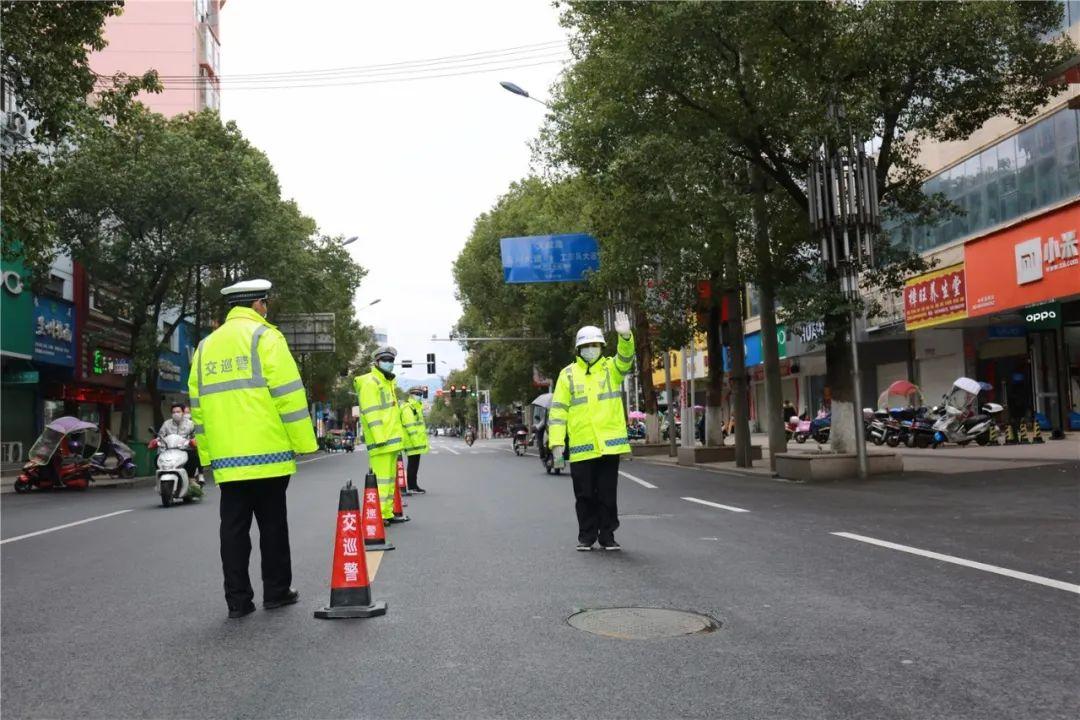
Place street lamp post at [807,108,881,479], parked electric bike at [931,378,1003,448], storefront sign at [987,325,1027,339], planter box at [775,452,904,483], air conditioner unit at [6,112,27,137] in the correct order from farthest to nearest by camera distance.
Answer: storefront sign at [987,325,1027,339], parked electric bike at [931,378,1003,448], air conditioner unit at [6,112,27,137], planter box at [775,452,904,483], street lamp post at [807,108,881,479]

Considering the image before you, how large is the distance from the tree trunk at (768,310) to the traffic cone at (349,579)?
13.7 m

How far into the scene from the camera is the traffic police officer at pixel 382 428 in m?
10.6

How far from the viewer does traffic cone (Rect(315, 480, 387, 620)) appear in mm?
5820

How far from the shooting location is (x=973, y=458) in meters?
20.3

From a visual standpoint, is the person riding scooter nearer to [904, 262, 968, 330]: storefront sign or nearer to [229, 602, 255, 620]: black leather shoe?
[229, 602, 255, 620]: black leather shoe

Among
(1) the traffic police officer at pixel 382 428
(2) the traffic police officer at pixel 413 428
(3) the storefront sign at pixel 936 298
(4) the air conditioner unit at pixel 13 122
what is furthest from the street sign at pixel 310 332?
(1) the traffic police officer at pixel 382 428

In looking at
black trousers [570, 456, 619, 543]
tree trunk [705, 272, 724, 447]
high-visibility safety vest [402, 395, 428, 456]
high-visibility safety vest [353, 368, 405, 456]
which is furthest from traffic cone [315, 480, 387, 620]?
tree trunk [705, 272, 724, 447]

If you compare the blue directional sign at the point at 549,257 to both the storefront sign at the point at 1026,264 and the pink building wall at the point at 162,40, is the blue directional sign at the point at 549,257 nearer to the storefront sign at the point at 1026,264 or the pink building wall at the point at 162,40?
the storefront sign at the point at 1026,264

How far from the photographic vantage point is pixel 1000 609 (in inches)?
223

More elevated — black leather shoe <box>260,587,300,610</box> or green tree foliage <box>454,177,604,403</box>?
green tree foliage <box>454,177,604,403</box>

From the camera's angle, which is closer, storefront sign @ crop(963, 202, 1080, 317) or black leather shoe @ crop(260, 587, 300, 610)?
black leather shoe @ crop(260, 587, 300, 610)

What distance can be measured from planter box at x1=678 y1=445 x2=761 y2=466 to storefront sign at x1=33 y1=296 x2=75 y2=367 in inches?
823

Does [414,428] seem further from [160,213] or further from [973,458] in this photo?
[160,213]

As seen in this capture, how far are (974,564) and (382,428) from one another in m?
5.80
